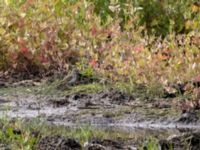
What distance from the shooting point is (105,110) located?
18.8 ft

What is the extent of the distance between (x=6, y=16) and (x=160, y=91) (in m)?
2.31

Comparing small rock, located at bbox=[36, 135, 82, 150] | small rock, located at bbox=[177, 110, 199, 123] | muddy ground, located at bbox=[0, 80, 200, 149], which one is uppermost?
small rock, located at bbox=[36, 135, 82, 150]

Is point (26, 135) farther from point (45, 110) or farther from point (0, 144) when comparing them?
point (45, 110)

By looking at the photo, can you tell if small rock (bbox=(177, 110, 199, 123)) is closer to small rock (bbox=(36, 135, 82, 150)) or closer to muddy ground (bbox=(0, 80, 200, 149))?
muddy ground (bbox=(0, 80, 200, 149))

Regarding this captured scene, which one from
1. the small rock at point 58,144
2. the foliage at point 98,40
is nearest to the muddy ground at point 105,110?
the foliage at point 98,40

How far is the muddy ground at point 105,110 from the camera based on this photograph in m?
5.25

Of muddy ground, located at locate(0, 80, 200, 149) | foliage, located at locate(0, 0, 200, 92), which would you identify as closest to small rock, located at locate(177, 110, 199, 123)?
muddy ground, located at locate(0, 80, 200, 149)

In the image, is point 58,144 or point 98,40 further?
point 98,40

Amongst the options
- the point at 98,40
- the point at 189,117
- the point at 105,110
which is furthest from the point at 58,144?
the point at 98,40

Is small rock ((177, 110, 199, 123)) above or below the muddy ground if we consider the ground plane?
above

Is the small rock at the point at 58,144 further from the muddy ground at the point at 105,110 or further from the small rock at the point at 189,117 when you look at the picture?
the small rock at the point at 189,117

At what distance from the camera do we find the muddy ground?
207 inches

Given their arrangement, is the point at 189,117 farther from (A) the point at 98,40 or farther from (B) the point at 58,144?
(A) the point at 98,40

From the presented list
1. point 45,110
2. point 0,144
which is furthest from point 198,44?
point 0,144
